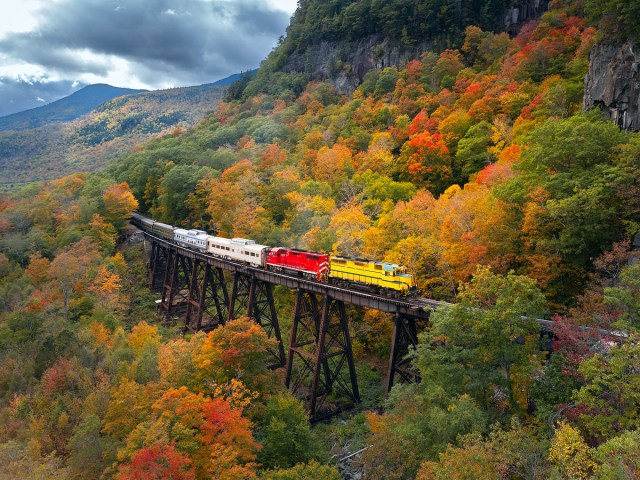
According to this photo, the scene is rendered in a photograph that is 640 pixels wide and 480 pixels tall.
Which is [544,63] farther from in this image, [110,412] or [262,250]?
[110,412]

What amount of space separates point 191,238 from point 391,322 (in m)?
22.3

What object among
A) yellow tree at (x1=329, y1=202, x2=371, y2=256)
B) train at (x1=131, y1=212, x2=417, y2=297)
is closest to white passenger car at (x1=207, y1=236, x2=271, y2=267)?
train at (x1=131, y1=212, x2=417, y2=297)

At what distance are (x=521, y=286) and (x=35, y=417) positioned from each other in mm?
27966

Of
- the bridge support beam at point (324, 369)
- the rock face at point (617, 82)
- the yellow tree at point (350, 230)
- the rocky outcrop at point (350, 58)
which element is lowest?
the bridge support beam at point (324, 369)

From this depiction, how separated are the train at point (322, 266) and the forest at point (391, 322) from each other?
3.54m

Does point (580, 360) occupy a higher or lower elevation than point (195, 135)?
lower

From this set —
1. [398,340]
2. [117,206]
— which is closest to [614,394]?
[398,340]

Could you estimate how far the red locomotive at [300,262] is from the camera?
2841 centimetres

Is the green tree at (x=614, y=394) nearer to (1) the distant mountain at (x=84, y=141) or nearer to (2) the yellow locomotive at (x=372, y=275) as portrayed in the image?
(2) the yellow locomotive at (x=372, y=275)

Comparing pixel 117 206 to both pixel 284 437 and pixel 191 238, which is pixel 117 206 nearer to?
pixel 191 238

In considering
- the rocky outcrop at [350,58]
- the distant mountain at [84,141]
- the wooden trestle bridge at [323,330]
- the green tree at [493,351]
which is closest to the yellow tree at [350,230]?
the wooden trestle bridge at [323,330]

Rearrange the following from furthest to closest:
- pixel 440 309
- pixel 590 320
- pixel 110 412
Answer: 1. pixel 110 412
2. pixel 440 309
3. pixel 590 320

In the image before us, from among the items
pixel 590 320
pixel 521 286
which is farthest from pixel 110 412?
pixel 590 320

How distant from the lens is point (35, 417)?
78.7ft
